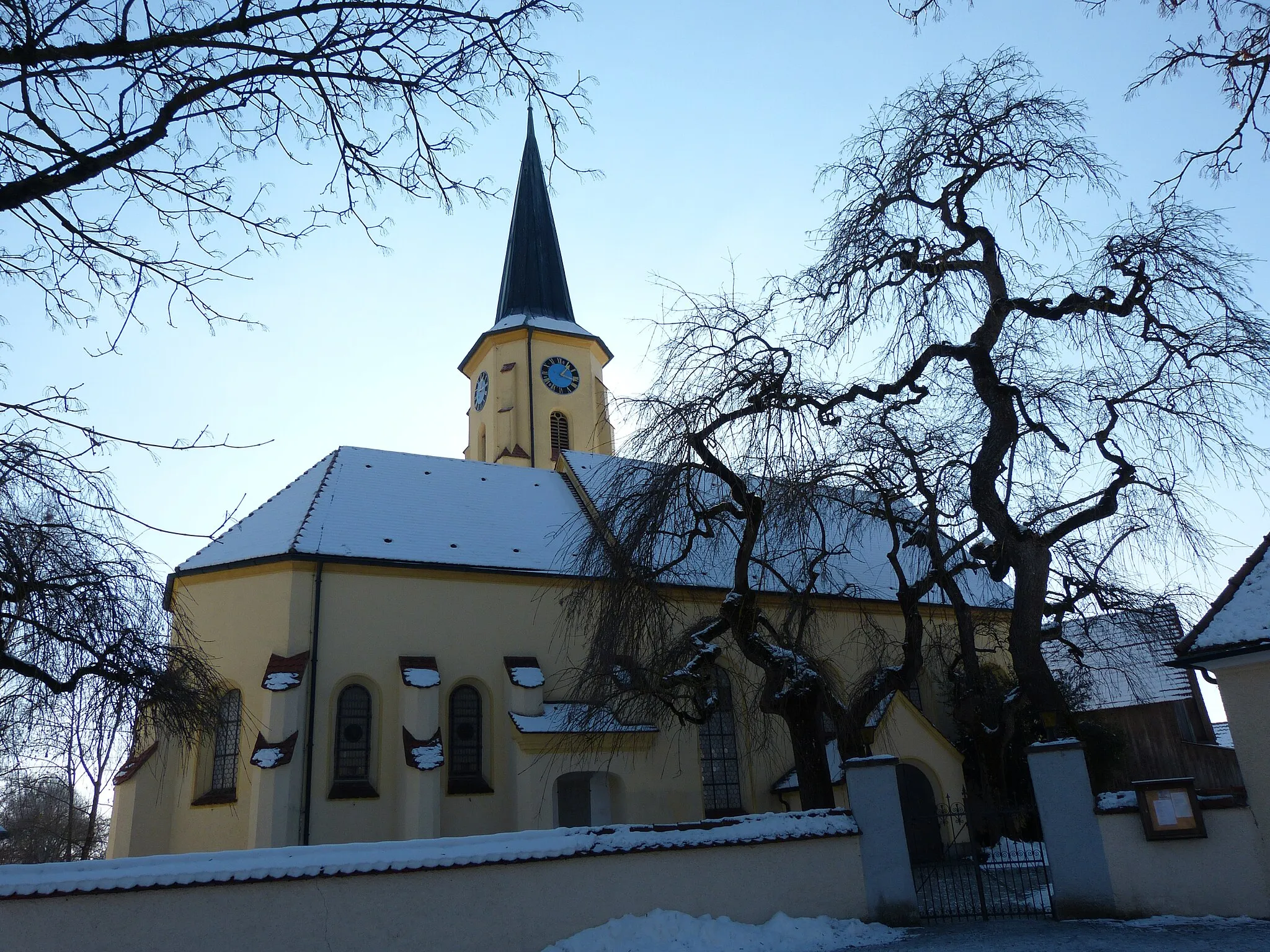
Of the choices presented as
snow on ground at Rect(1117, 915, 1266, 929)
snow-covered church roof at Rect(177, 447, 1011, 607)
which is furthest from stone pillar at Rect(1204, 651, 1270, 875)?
snow-covered church roof at Rect(177, 447, 1011, 607)

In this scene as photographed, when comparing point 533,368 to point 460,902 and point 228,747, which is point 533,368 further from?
point 460,902

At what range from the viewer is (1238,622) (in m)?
9.95

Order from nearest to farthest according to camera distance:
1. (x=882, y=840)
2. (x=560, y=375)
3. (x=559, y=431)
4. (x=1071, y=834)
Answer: (x=1071, y=834) → (x=882, y=840) → (x=559, y=431) → (x=560, y=375)

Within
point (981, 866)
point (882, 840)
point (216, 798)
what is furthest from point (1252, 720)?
point (216, 798)

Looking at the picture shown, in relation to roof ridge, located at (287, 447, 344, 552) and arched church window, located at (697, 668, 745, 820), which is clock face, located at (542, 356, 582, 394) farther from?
arched church window, located at (697, 668, 745, 820)

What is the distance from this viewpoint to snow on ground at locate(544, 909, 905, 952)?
9367 millimetres

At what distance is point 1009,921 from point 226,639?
13.7 m

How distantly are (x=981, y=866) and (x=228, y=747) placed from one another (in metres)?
12.9

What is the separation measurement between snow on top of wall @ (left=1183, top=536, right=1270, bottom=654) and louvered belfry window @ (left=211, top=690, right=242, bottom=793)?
1454 cm

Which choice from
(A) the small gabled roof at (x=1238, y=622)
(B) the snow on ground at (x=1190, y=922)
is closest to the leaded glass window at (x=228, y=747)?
(B) the snow on ground at (x=1190, y=922)

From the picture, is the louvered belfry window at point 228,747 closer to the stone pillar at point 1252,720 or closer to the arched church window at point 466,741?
the arched church window at point 466,741

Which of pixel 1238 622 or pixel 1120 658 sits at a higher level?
pixel 1120 658

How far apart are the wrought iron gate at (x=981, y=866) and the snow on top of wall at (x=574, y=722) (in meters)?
4.84

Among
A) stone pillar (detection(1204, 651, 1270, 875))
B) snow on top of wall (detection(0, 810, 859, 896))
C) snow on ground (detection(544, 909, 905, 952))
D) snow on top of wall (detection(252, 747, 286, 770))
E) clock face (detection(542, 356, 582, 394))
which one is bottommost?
snow on ground (detection(544, 909, 905, 952))
